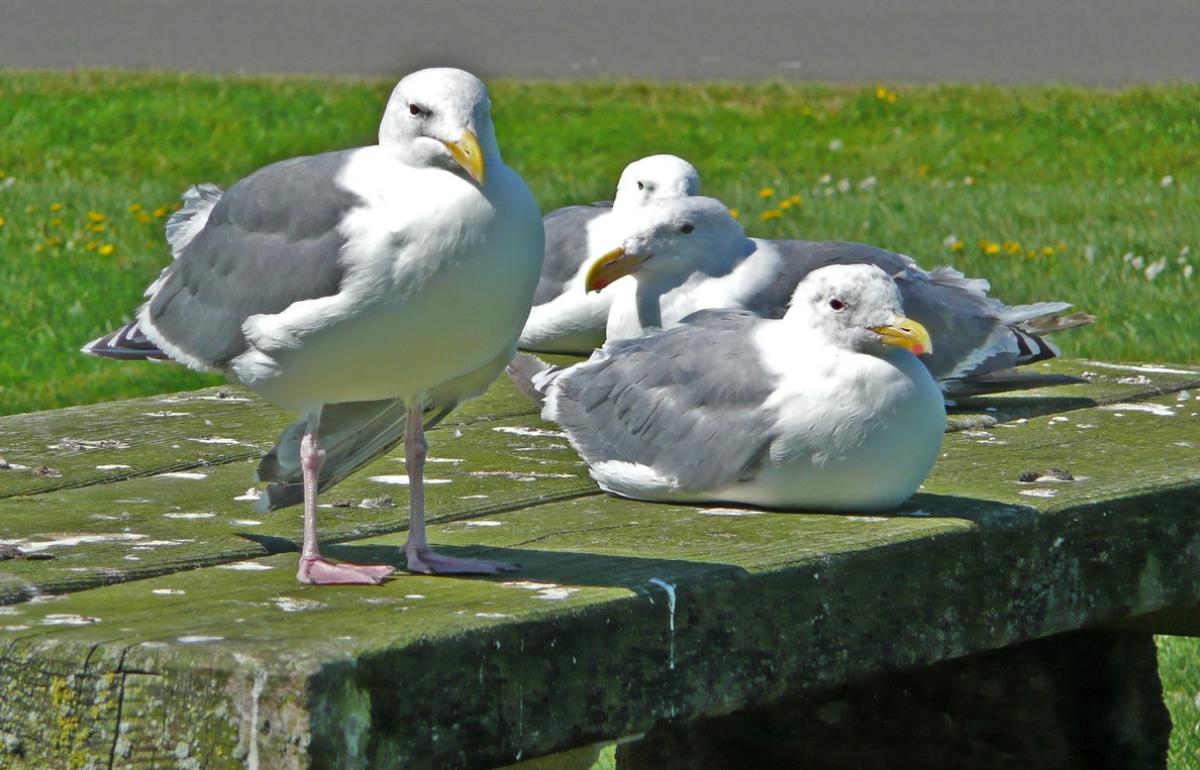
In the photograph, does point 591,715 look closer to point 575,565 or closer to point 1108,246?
point 575,565

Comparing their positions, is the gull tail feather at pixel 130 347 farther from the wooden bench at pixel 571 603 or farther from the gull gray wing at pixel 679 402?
the gull gray wing at pixel 679 402

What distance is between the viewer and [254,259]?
3123 mm

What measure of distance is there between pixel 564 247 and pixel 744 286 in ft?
3.16

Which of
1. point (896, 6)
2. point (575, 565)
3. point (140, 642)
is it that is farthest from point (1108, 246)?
point (896, 6)

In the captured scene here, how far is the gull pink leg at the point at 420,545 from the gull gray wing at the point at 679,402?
1.86 feet

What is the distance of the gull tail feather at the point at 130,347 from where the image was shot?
3.38 meters

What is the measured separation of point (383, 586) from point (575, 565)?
0.31 metres

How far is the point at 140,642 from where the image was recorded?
2479 mm

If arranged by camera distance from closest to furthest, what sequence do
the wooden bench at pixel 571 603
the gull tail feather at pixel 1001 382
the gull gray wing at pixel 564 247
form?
the wooden bench at pixel 571 603 → the gull tail feather at pixel 1001 382 → the gull gray wing at pixel 564 247

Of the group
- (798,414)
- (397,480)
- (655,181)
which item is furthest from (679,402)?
(655,181)

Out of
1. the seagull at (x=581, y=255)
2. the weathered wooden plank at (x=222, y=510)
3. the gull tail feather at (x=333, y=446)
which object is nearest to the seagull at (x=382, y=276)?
the gull tail feather at (x=333, y=446)

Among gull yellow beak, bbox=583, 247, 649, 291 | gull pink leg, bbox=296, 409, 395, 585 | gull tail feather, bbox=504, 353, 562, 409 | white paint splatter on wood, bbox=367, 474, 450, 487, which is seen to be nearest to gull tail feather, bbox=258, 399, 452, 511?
gull pink leg, bbox=296, 409, 395, 585

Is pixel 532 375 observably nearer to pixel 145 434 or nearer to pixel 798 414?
pixel 145 434

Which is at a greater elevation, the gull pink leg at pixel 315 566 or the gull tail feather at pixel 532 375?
the gull pink leg at pixel 315 566
